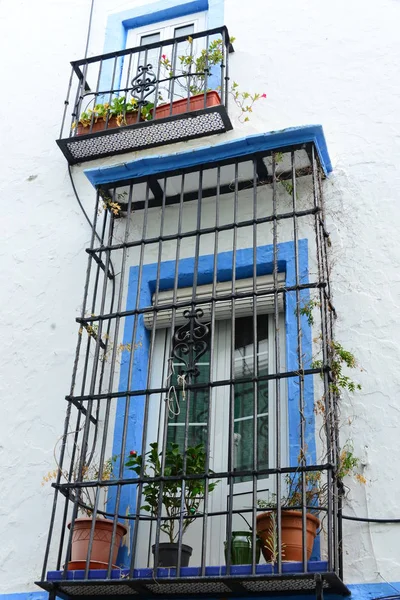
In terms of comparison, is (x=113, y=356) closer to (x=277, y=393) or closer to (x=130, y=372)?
(x=130, y=372)

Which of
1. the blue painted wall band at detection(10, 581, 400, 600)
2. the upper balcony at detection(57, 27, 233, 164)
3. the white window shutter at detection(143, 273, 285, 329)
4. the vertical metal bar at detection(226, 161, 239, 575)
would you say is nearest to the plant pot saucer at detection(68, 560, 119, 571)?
the vertical metal bar at detection(226, 161, 239, 575)

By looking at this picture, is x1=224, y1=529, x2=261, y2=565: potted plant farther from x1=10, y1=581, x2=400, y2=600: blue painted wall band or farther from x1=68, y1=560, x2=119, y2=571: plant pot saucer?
x1=68, y1=560, x2=119, y2=571: plant pot saucer

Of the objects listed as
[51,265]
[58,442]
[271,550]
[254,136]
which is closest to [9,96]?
[51,265]

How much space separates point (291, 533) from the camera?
4664 millimetres

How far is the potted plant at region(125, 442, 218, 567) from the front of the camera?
4914mm

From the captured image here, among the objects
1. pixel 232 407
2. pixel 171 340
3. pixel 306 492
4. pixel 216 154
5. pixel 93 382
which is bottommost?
pixel 306 492

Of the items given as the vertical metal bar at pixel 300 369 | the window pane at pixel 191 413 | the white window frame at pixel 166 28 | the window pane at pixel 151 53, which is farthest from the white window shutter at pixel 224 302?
the white window frame at pixel 166 28

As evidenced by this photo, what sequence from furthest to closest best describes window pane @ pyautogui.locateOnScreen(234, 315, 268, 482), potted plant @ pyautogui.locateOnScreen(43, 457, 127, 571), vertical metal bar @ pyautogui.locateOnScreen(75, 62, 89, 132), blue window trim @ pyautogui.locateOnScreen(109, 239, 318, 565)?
1. vertical metal bar @ pyautogui.locateOnScreen(75, 62, 89, 132)
2. window pane @ pyautogui.locateOnScreen(234, 315, 268, 482)
3. blue window trim @ pyautogui.locateOnScreen(109, 239, 318, 565)
4. potted plant @ pyautogui.locateOnScreen(43, 457, 127, 571)

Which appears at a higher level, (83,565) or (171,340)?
A: (171,340)

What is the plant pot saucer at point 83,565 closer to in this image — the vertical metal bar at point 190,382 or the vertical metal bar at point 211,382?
the vertical metal bar at point 190,382

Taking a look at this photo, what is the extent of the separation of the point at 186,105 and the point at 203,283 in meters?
1.37

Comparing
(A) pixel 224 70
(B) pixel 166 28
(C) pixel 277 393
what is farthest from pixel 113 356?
(B) pixel 166 28

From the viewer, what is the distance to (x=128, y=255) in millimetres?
6305

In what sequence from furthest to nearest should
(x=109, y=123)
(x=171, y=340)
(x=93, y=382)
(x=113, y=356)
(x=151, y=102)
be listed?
(x=151, y=102) → (x=109, y=123) → (x=113, y=356) → (x=93, y=382) → (x=171, y=340)
